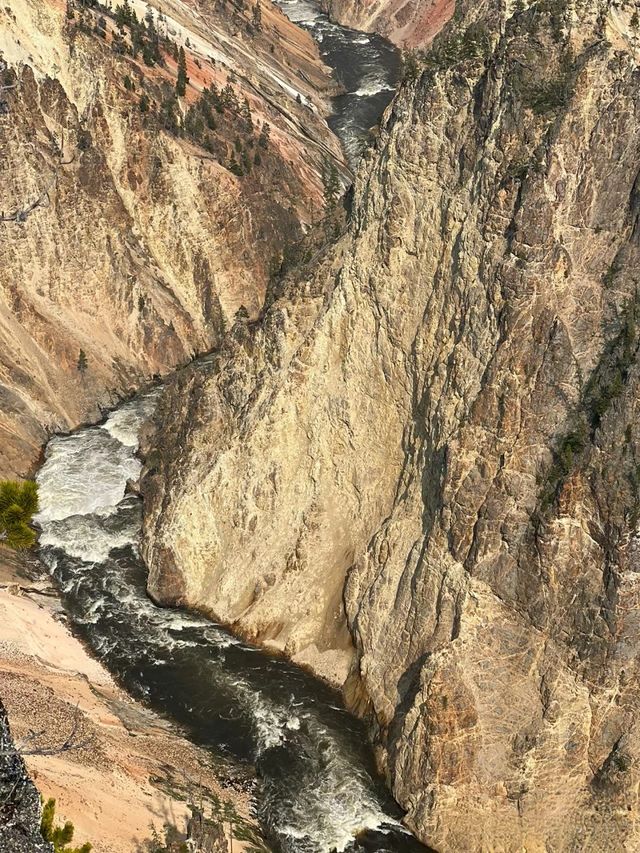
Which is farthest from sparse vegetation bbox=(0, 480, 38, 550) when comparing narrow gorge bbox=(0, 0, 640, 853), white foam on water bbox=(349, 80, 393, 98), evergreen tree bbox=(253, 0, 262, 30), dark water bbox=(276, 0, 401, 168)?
evergreen tree bbox=(253, 0, 262, 30)

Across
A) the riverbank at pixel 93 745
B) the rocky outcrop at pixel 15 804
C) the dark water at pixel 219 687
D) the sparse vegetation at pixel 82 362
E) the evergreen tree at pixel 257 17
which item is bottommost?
the riverbank at pixel 93 745

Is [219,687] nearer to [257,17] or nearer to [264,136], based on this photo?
[264,136]

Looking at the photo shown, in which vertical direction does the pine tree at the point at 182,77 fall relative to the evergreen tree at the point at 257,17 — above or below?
below

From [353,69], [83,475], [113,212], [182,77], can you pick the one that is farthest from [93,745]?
[353,69]

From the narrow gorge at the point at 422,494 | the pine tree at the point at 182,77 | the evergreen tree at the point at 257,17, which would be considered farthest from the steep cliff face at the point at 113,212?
the evergreen tree at the point at 257,17

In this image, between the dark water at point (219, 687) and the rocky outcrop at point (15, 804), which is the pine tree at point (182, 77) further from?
the rocky outcrop at point (15, 804)

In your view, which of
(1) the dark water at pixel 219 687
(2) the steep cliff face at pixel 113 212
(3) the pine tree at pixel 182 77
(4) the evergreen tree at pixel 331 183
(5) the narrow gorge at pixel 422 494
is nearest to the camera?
(5) the narrow gorge at pixel 422 494

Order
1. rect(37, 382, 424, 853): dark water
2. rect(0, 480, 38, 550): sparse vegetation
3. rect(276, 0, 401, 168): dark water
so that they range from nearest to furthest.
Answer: rect(0, 480, 38, 550): sparse vegetation < rect(37, 382, 424, 853): dark water < rect(276, 0, 401, 168): dark water

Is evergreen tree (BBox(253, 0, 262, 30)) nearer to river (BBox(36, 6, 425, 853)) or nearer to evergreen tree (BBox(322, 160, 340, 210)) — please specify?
evergreen tree (BBox(322, 160, 340, 210))
